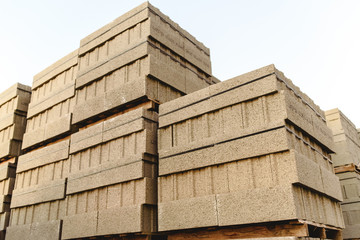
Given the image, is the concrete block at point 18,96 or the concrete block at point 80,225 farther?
the concrete block at point 18,96

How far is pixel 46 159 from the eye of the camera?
18.8 feet

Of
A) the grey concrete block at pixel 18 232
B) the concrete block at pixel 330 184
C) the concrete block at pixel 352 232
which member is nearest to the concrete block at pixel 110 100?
the grey concrete block at pixel 18 232

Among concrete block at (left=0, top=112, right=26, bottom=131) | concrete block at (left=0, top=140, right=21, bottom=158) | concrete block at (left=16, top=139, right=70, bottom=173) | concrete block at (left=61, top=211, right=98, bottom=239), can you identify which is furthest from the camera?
concrete block at (left=0, top=112, right=26, bottom=131)

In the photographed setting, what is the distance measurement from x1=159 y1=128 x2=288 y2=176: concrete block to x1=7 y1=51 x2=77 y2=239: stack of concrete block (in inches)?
79.9

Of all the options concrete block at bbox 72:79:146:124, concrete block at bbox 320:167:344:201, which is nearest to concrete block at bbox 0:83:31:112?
concrete block at bbox 72:79:146:124

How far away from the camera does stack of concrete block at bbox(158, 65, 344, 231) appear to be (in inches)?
129

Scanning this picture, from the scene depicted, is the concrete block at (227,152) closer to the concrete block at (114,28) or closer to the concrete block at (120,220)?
the concrete block at (120,220)

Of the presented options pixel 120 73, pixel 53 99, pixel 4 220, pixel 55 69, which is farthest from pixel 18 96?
pixel 120 73

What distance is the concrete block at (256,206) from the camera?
3.12m

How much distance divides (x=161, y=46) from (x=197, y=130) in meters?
A: 1.76

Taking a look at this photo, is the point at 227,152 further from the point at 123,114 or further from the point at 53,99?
the point at 53,99

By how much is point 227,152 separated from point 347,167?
128 inches

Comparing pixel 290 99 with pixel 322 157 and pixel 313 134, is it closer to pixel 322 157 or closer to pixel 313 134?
pixel 313 134

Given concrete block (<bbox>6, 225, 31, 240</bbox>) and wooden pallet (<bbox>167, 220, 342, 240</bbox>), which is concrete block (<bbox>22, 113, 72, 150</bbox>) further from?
wooden pallet (<bbox>167, 220, 342, 240</bbox>)
